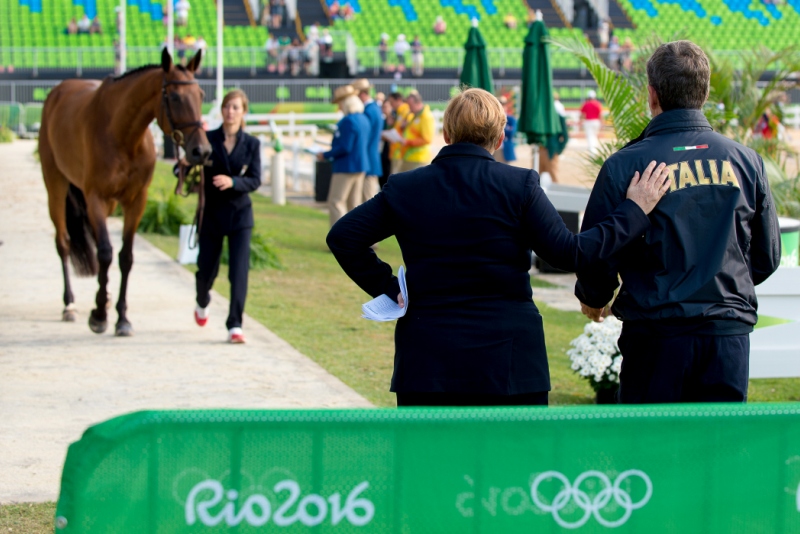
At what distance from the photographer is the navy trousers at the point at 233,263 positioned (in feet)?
25.3

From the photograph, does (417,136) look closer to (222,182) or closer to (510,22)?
(222,182)

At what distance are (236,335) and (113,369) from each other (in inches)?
41.6

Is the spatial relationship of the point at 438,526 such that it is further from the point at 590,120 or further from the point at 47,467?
the point at 590,120

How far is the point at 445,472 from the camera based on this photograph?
251 centimetres

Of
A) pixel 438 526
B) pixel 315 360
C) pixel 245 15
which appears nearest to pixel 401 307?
pixel 438 526

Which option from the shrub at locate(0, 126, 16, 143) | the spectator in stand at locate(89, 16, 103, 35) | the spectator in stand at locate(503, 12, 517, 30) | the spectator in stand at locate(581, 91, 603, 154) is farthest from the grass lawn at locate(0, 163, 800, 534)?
the spectator in stand at locate(503, 12, 517, 30)

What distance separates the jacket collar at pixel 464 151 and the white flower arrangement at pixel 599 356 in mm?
3229

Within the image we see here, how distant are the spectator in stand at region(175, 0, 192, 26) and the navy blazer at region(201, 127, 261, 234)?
32838 millimetres

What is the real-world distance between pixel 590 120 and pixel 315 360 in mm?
21520

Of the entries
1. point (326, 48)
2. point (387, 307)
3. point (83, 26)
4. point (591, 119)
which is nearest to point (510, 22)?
point (326, 48)

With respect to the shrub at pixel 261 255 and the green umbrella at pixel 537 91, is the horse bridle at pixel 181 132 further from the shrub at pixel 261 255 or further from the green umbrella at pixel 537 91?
the green umbrella at pixel 537 91

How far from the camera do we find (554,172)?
17625mm

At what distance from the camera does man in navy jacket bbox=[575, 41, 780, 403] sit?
3223 millimetres

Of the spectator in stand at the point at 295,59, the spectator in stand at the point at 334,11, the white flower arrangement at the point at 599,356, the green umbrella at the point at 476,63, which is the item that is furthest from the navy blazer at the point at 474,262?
the spectator in stand at the point at 334,11
